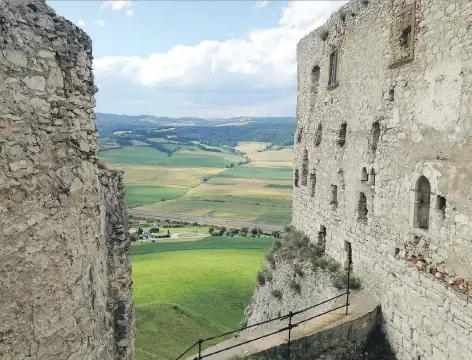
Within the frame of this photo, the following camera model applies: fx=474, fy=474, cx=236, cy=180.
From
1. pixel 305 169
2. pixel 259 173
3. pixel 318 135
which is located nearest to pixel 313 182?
pixel 305 169

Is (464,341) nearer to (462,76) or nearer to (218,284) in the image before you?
(462,76)

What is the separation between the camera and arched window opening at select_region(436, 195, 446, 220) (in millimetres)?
9625

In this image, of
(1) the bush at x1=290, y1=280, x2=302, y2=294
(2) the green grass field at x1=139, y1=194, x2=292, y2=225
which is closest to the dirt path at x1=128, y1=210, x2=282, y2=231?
(2) the green grass field at x1=139, y1=194, x2=292, y2=225

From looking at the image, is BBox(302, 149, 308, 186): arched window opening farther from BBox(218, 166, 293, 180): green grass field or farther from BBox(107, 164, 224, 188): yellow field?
BBox(218, 166, 293, 180): green grass field

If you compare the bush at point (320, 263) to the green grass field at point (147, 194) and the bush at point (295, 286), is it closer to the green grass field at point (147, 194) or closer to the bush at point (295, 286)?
the bush at point (295, 286)

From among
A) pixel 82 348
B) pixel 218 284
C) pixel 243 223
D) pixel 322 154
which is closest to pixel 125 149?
pixel 243 223

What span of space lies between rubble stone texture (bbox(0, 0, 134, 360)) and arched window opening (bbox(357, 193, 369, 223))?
9598mm

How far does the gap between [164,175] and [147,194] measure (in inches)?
842

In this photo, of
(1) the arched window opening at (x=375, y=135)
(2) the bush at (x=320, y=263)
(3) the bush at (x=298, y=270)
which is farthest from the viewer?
(3) the bush at (x=298, y=270)

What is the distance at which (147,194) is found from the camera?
337 feet

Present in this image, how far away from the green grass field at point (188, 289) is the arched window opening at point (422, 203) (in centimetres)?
1250

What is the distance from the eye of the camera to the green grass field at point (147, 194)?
9638 cm

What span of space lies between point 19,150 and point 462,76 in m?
7.93

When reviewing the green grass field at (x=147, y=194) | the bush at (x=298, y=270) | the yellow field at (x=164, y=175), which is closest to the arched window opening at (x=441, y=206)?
the bush at (x=298, y=270)
